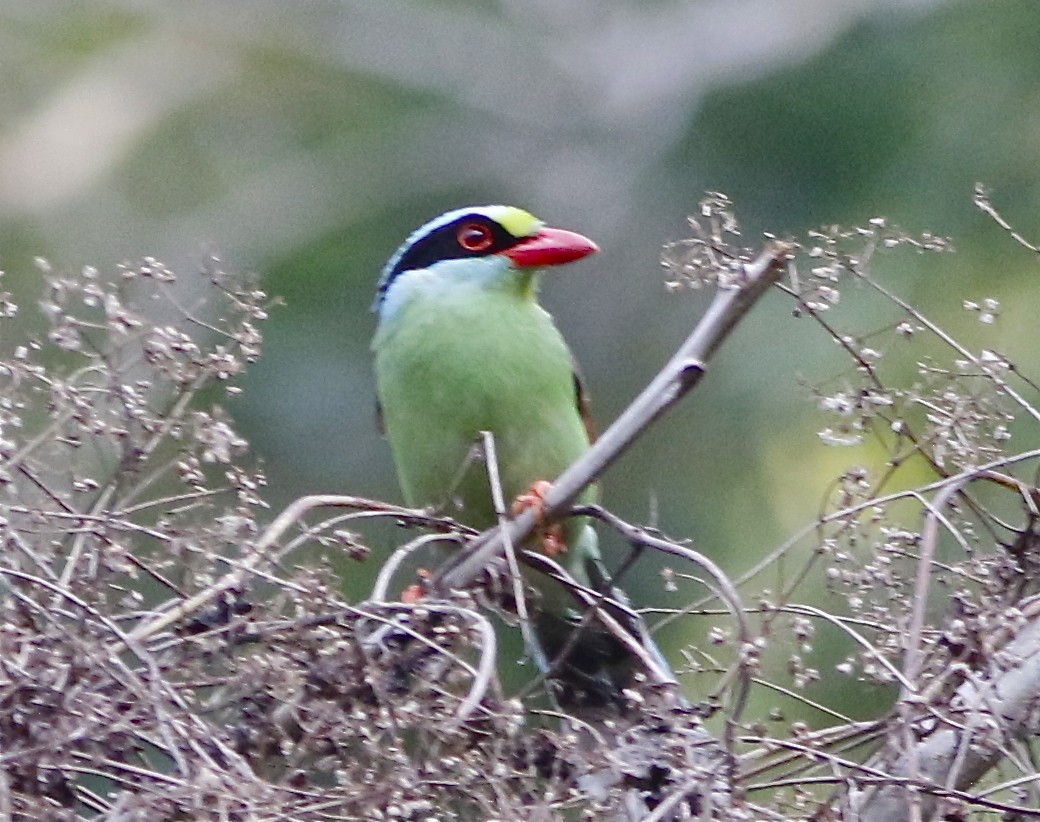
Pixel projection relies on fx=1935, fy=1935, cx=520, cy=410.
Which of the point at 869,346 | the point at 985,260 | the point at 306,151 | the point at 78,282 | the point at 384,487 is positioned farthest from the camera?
the point at 306,151

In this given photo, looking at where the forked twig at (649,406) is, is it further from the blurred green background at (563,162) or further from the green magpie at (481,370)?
the blurred green background at (563,162)

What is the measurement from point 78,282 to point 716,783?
0.96 metres

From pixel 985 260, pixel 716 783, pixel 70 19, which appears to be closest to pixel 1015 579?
pixel 716 783

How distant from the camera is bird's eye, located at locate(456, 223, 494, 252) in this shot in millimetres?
4297

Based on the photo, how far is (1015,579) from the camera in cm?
234

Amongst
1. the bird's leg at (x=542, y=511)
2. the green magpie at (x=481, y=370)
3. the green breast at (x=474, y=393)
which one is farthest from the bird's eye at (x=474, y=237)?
the bird's leg at (x=542, y=511)

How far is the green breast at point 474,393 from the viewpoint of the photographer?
3990 mm

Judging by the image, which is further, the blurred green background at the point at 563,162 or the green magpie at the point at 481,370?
the blurred green background at the point at 563,162

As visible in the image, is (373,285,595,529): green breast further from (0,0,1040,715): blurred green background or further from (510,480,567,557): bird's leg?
(0,0,1040,715): blurred green background

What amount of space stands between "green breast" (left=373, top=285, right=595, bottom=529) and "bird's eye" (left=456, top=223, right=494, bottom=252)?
11 centimetres

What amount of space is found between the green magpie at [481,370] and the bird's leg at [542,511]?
0.31 ft

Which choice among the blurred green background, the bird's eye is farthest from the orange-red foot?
the blurred green background

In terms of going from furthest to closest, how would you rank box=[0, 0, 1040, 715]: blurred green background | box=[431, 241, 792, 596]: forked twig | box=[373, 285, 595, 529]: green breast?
box=[0, 0, 1040, 715]: blurred green background
box=[373, 285, 595, 529]: green breast
box=[431, 241, 792, 596]: forked twig

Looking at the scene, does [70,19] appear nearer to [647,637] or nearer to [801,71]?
[801,71]
